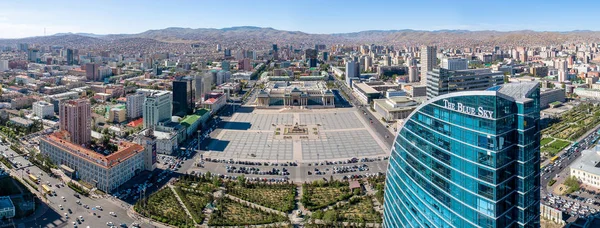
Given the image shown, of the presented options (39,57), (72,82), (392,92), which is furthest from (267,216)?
(39,57)

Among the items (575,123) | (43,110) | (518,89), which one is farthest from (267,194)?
(575,123)

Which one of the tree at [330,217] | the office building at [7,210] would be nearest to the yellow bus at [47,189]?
the office building at [7,210]

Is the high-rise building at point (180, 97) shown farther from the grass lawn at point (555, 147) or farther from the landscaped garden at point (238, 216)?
the grass lawn at point (555, 147)

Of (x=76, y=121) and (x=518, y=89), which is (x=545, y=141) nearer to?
(x=518, y=89)

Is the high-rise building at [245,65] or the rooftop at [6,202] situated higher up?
the high-rise building at [245,65]

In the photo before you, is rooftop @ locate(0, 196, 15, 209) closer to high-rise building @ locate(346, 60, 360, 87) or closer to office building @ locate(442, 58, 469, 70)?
office building @ locate(442, 58, 469, 70)

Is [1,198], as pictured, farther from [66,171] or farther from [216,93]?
[216,93]
